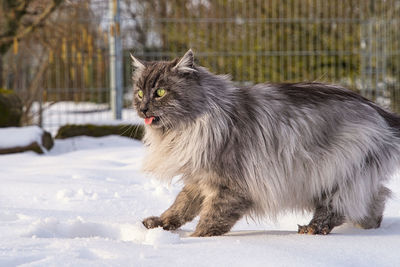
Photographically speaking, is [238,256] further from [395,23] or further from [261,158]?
[395,23]

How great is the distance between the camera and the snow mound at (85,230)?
2829mm

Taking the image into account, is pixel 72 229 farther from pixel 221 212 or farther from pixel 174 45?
pixel 174 45

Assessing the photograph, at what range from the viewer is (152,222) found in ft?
10.4

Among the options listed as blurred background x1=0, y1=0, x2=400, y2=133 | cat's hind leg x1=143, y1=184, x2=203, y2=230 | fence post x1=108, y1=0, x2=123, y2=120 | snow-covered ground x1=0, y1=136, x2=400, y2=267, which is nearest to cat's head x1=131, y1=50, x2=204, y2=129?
cat's hind leg x1=143, y1=184, x2=203, y2=230

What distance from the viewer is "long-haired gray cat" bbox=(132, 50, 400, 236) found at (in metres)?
2.90

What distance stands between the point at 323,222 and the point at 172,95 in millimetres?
1036

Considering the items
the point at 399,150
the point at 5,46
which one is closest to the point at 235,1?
the point at 5,46

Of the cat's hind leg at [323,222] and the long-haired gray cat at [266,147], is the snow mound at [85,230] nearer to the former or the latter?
the long-haired gray cat at [266,147]

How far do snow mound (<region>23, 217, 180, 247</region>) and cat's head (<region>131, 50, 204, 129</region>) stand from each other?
1.87 feet

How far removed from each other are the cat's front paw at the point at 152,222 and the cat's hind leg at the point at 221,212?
0.35 meters

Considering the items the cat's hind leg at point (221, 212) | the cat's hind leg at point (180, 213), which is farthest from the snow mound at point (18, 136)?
the cat's hind leg at point (221, 212)

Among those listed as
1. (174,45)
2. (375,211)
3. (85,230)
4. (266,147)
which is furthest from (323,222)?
(174,45)

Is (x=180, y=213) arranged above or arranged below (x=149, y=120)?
below

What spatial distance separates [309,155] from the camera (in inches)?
116
